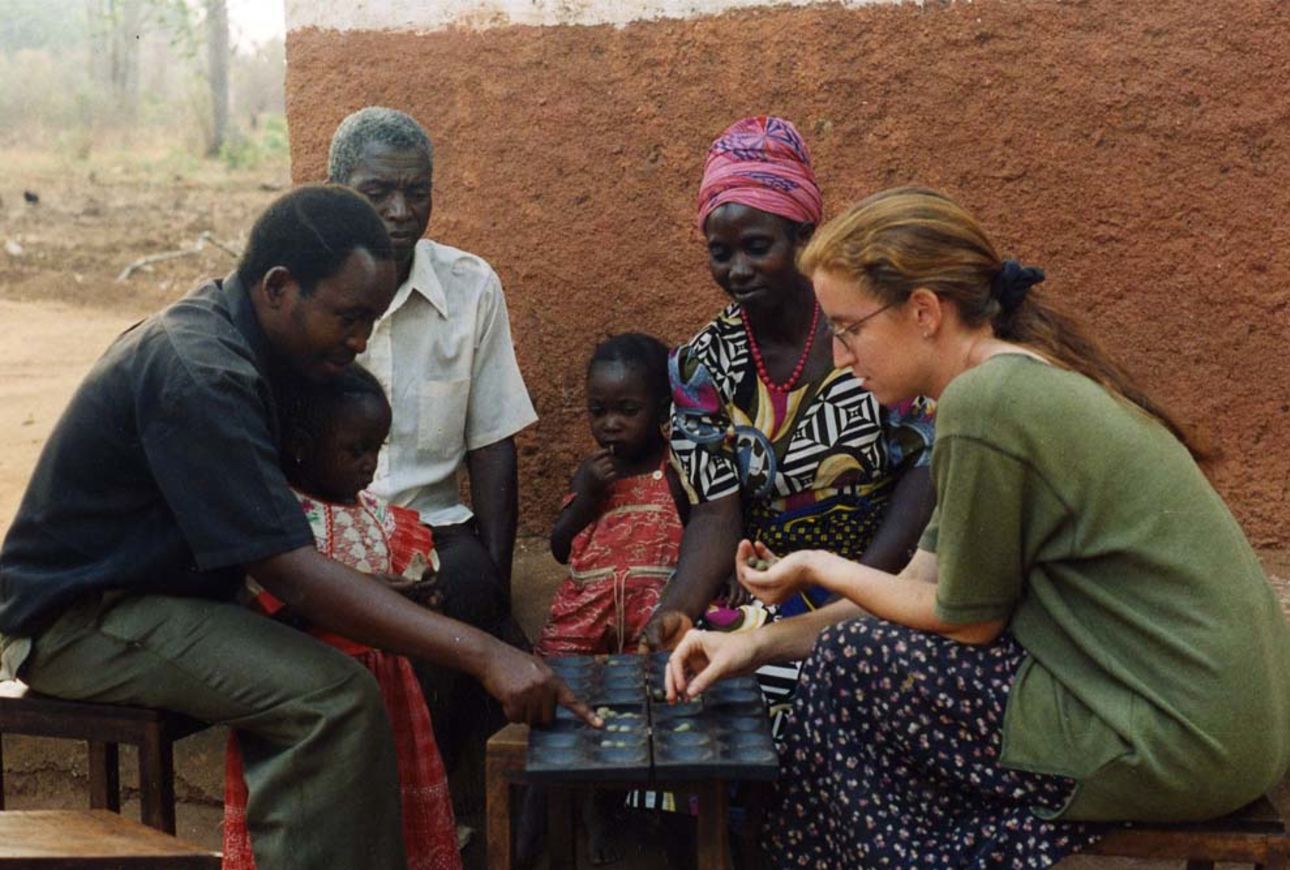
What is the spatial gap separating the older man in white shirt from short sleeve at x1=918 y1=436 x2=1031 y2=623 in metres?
1.62

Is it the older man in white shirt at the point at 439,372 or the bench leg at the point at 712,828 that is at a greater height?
the older man in white shirt at the point at 439,372

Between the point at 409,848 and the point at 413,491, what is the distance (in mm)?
1065

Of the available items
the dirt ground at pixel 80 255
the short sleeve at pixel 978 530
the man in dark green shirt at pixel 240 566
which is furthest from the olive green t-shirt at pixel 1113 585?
the dirt ground at pixel 80 255

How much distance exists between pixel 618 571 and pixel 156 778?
4.26 feet

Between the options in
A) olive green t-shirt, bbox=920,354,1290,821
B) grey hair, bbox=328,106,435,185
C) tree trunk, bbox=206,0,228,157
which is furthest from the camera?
tree trunk, bbox=206,0,228,157

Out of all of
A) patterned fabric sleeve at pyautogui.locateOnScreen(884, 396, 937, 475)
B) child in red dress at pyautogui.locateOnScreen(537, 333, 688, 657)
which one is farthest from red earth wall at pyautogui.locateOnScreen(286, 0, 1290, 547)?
patterned fabric sleeve at pyautogui.locateOnScreen(884, 396, 937, 475)

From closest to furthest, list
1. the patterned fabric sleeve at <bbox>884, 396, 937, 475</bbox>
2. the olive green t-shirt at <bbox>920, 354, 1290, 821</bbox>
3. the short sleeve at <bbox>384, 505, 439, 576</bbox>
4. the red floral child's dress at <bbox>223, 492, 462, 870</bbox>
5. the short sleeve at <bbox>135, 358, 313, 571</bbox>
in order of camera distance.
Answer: the olive green t-shirt at <bbox>920, 354, 1290, 821</bbox>, the short sleeve at <bbox>135, 358, 313, 571</bbox>, the red floral child's dress at <bbox>223, 492, 462, 870</bbox>, the short sleeve at <bbox>384, 505, 439, 576</bbox>, the patterned fabric sleeve at <bbox>884, 396, 937, 475</bbox>

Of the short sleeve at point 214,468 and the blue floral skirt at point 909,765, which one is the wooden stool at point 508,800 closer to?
the blue floral skirt at point 909,765

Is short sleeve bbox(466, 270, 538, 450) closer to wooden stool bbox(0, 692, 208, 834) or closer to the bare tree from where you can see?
wooden stool bbox(0, 692, 208, 834)

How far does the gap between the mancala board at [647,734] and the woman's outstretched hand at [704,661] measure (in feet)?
0.10

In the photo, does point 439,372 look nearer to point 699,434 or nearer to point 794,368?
point 699,434

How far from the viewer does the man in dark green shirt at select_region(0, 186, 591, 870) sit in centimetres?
286

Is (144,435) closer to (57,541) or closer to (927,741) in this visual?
(57,541)

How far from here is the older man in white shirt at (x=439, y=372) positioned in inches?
157
